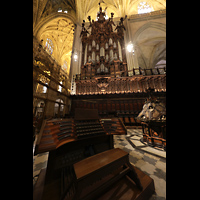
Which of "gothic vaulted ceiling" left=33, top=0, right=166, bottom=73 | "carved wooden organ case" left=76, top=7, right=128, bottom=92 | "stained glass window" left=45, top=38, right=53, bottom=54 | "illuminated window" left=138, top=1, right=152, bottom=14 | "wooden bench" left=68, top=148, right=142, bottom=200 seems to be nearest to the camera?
"wooden bench" left=68, top=148, right=142, bottom=200

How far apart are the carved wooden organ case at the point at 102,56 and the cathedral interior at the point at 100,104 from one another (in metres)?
0.11

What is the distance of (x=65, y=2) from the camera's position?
13234 mm

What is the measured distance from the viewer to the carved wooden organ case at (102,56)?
8.91m

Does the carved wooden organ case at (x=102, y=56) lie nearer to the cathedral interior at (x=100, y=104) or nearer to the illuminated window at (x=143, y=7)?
the cathedral interior at (x=100, y=104)

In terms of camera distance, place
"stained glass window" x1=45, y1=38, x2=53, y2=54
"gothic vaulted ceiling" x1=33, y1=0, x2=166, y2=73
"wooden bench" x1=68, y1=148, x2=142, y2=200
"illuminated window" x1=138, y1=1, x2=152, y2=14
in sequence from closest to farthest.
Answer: "wooden bench" x1=68, y1=148, x2=142, y2=200
"gothic vaulted ceiling" x1=33, y1=0, x2=166, y2=73
"illuminated window" x1=138, y1=1, x2=152, y2=14
"stained glass window" x1=45, y1=38, x2=53, y2=54

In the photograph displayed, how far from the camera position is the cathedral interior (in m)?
1.30

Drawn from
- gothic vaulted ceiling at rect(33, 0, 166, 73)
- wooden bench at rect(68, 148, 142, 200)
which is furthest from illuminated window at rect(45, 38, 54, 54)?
wooden bench at rect(68, 148, 142, 200)

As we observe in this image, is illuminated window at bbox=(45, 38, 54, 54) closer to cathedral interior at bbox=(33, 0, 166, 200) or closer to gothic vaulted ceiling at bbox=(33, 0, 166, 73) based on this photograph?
cathedral interior at bbox=(33, 0, 166, 200)

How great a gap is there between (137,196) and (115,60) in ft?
33.9

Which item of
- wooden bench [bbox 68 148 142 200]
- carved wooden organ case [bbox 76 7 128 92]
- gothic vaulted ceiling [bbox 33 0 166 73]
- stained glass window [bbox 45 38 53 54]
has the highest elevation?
gothic vaulted ceiling [bbox 33 0 166 73]

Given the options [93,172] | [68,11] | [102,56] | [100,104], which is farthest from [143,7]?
[93,172]

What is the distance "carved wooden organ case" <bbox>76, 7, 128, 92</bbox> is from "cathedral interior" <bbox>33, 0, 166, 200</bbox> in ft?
0.37
